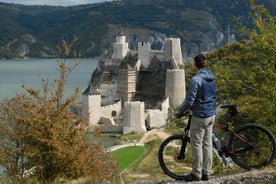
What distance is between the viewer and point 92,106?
122ft

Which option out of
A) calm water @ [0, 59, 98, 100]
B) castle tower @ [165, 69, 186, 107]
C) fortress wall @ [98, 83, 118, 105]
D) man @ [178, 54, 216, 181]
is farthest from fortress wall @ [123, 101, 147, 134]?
man @ [178, 54, 216, 181]

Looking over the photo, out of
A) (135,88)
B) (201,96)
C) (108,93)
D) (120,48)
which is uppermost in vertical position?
(120,48)

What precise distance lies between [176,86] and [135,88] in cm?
494

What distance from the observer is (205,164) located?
23.5ft

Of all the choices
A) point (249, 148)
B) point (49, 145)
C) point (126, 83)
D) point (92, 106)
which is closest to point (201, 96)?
point (249, 148)

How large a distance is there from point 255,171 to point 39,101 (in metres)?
6.43

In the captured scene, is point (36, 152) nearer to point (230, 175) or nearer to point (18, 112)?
point (18, 112)

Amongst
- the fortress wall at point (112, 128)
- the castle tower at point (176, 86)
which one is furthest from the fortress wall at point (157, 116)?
the fortress wall at point (112, 128)

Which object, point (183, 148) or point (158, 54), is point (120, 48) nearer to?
point (158, 54)

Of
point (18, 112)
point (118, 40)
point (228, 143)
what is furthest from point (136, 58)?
point (228, 143)

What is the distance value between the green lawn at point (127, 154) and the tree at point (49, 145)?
39.3ft

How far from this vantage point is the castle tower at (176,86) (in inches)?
1545

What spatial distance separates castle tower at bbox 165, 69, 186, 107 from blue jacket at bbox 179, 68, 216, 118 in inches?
1271

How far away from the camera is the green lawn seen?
2457cm
